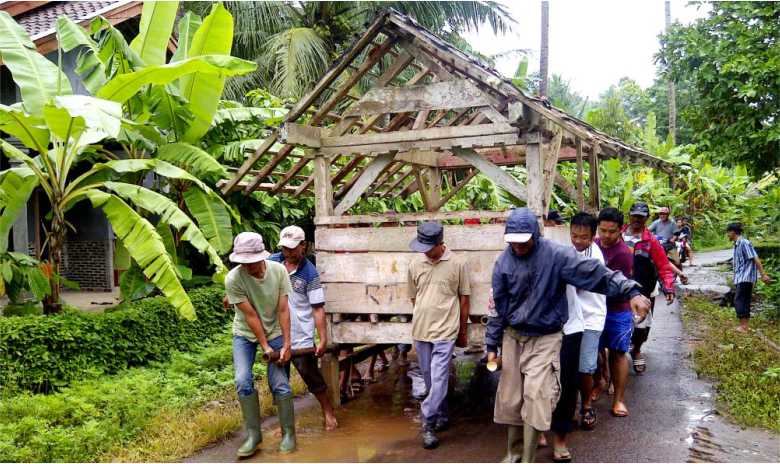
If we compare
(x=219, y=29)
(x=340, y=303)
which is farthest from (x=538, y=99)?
(x=219, y=29)

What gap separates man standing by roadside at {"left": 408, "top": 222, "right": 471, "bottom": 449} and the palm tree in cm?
1263

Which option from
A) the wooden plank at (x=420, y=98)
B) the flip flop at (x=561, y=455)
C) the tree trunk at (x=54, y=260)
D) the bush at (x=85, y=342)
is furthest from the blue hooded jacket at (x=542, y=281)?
the tree trunk at (x=54, y=260)

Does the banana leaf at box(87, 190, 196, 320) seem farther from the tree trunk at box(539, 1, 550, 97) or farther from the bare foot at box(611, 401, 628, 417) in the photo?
the tree trunk at box(539, 1, 550, 97)

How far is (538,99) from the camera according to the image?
538 cm

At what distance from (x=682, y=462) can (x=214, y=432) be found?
358cm

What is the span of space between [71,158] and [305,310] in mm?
3158

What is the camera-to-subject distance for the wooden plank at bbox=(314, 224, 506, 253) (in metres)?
5.56

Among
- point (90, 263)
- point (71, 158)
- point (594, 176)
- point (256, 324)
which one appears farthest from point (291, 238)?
point (90, 263)

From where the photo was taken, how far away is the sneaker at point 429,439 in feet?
17.0

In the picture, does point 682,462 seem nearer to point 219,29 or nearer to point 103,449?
point 103,449

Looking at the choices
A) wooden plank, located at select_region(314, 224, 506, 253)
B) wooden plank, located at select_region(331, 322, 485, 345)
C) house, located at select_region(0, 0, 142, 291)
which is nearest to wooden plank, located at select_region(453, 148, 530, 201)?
wooden plank, located at select_region(314, 224, 506, 253)

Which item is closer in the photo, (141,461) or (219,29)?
(141,461)

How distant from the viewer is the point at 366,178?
6.27 metres

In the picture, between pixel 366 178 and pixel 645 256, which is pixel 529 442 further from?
pixel 645 256
